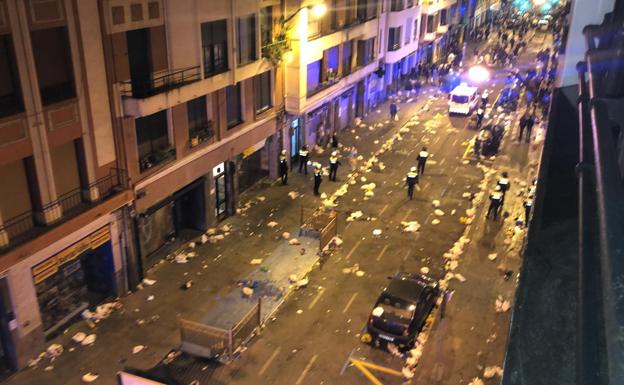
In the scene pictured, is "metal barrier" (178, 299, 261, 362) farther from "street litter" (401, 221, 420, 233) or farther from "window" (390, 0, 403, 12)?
"window" (390, 0, 403, 12)

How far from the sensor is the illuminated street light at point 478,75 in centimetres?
5256

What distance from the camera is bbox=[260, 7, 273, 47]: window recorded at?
81.9ft

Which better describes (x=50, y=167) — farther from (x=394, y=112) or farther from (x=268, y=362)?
(x=394, y=112)

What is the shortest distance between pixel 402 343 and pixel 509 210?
1219cm

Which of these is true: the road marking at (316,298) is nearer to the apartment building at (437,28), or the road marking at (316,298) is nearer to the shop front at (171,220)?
the shop front at (171,220)

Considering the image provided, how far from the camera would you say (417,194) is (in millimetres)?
27641

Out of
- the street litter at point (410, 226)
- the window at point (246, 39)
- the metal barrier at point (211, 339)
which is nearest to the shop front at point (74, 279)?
the metal barrier at point (211, 339)

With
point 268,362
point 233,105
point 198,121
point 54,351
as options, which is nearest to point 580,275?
point 268,362

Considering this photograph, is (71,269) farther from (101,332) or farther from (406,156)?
(406,156)

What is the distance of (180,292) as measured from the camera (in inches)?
757

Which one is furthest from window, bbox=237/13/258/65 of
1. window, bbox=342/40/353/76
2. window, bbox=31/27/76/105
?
window, bbox=342/40/353/76

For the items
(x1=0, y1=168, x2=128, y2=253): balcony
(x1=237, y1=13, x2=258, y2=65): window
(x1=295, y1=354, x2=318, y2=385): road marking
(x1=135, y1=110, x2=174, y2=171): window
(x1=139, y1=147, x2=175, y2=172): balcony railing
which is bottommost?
(x1=295, y1=354, x2=318, y2=385): road marking

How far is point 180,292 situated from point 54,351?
4360mm

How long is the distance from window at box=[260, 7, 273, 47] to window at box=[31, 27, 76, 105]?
34.9ft
